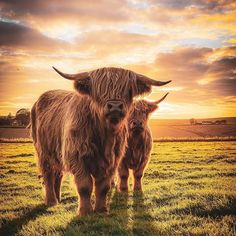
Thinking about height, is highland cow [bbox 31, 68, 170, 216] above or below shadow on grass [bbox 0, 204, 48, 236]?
above

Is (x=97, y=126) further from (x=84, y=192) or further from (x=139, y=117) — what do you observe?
(x=139, y=117)

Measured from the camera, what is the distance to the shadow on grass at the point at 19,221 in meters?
4.26

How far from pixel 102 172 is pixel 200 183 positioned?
284 cm

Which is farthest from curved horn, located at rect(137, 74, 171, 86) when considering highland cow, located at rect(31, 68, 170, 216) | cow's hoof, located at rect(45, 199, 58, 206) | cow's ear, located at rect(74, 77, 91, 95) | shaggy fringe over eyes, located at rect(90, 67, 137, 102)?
cow's hoof, located at rect(45, 199, 58, 206)

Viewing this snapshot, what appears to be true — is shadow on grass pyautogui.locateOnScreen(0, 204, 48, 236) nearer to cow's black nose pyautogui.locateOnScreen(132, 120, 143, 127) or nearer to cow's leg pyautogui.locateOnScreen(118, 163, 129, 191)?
cow's leg pyautogui.locateOnScreen(118, 163, 129, 191)

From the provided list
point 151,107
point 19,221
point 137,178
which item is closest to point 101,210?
point 19,221

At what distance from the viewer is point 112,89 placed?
14.2 feet

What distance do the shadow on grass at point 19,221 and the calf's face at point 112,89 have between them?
4.78 ft

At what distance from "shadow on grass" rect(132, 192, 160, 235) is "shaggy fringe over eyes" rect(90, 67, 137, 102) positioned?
4.34 feet

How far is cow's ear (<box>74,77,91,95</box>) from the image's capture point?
4531mm

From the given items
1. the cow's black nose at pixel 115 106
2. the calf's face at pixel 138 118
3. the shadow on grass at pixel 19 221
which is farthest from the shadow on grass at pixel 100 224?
the calf's face at pixel 138 118

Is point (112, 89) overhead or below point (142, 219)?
overhead

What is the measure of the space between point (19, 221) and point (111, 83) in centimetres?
190

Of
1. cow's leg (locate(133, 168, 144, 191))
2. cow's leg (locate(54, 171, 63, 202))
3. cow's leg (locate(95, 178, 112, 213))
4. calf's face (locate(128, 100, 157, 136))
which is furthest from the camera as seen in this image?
cow's leg (locate(133, 168, 144, 191))
